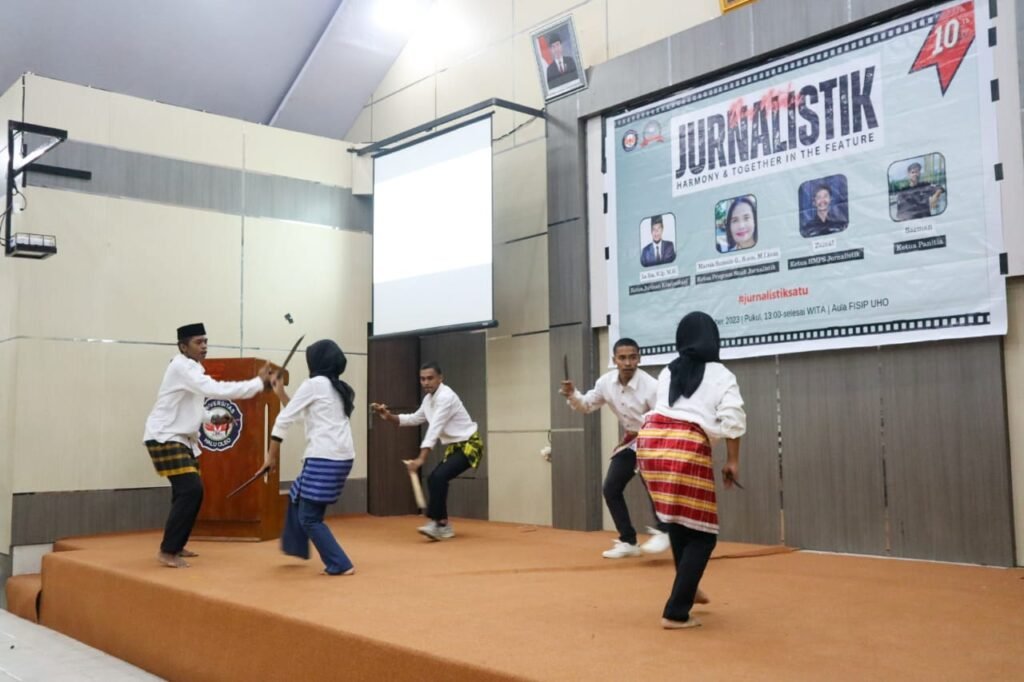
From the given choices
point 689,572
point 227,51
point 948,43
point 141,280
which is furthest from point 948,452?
point 227,51

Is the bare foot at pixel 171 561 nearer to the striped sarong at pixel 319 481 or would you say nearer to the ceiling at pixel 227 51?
the striped sarong at pixel 319 481

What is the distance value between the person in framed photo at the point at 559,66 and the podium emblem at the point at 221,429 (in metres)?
3.45

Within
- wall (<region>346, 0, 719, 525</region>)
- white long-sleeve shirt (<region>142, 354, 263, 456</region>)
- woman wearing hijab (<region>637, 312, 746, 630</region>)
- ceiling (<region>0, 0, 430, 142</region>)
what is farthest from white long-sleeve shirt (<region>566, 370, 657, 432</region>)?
ceiling (<region>0, 0, 430, 142</region>)

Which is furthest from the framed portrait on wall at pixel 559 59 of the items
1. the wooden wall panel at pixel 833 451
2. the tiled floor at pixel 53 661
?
the tiled floor at pixel 53 661

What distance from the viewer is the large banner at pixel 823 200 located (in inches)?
193

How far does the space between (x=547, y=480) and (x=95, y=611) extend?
11.2 feet

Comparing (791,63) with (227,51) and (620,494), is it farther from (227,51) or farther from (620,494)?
(227,51)

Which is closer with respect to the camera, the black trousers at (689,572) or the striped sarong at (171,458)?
the black trousers at (689,572)

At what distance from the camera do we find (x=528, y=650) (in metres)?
2.87

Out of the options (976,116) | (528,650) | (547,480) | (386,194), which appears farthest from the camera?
(386,194)

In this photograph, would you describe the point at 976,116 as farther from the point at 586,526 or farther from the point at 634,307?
the point at 586,526

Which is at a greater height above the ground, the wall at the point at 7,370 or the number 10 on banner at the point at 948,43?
the number 10 on banner at the point at 948,43

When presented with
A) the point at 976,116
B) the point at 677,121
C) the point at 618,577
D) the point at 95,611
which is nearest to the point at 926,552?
the point at 618,577

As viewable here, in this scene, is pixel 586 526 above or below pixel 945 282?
below
